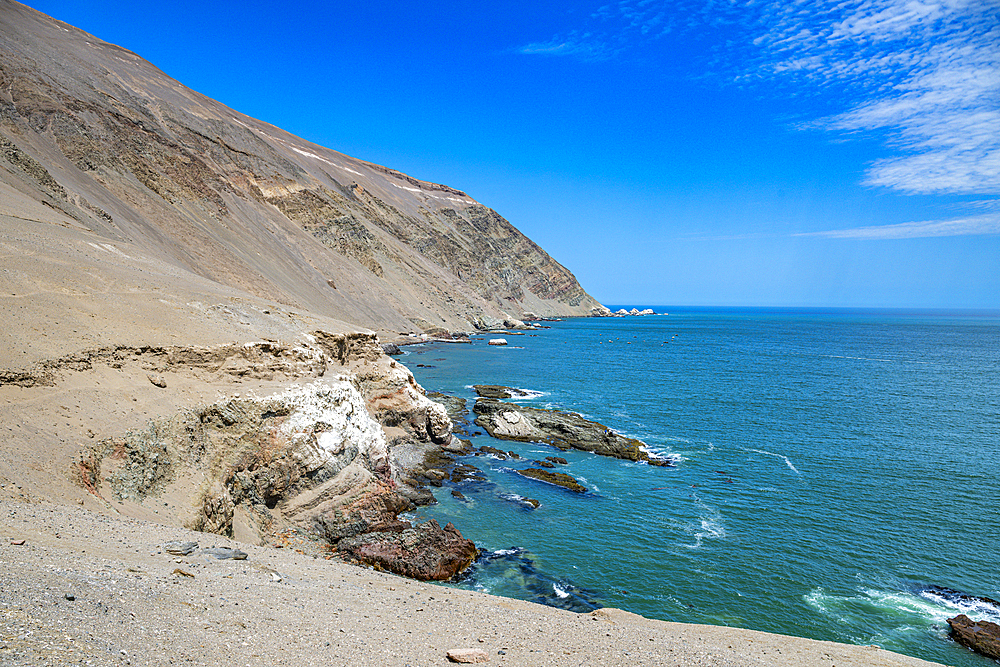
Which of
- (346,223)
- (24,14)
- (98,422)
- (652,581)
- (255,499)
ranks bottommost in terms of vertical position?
(652,581)

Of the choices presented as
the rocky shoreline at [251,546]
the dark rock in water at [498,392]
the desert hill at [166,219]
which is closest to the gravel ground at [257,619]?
the rocky shoreline at [251,546]

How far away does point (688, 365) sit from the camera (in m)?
73.9

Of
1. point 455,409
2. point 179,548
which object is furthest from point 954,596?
point 455,409

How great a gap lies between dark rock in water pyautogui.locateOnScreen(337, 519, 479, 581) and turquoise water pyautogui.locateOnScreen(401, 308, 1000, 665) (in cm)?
87

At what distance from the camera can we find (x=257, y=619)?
908 cm

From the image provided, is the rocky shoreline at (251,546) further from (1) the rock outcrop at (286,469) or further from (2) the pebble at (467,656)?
(2) the pebble at (467,656)

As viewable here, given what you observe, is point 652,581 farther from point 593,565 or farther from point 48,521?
point 48,521

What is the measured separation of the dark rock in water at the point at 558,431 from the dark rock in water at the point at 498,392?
26.4 ft

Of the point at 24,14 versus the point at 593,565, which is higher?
the point at 24,14

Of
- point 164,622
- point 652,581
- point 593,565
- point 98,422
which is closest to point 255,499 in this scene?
point 98,422

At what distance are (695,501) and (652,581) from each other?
28.0 feet

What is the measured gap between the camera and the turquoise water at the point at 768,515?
17.1 m

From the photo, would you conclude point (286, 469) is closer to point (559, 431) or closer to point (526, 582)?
point (526, 582)

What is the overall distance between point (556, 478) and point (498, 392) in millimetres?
21845
